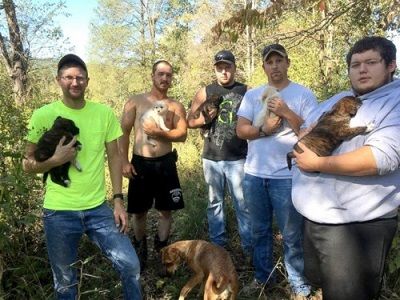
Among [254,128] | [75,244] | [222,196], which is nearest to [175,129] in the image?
[222,196]

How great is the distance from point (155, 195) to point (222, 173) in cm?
81

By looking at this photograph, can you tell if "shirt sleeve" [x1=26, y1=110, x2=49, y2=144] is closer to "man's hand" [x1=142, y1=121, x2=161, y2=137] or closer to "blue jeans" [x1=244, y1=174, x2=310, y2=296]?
"man's hand" [x1=142, y1=121, x2=161, y2=137]

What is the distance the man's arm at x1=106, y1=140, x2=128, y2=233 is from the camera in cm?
312

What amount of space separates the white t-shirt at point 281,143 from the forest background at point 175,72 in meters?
0.77

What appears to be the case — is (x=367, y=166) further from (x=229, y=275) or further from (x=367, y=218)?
(x=229, y=275)

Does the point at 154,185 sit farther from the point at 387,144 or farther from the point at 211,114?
the point at 387,144

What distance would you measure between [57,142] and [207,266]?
1.56 m

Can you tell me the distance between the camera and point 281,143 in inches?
139

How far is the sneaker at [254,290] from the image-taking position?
12.3 feet

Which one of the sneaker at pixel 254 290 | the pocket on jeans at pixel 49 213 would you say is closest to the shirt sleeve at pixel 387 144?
the sneaker at pixel 254 290

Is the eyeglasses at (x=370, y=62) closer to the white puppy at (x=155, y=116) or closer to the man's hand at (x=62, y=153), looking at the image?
the man's hand at (x=62, y=153)

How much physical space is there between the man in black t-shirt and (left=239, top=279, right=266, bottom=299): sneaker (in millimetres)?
667

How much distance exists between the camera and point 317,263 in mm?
2502

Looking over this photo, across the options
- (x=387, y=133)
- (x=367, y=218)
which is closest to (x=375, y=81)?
(x=387, y=133)
